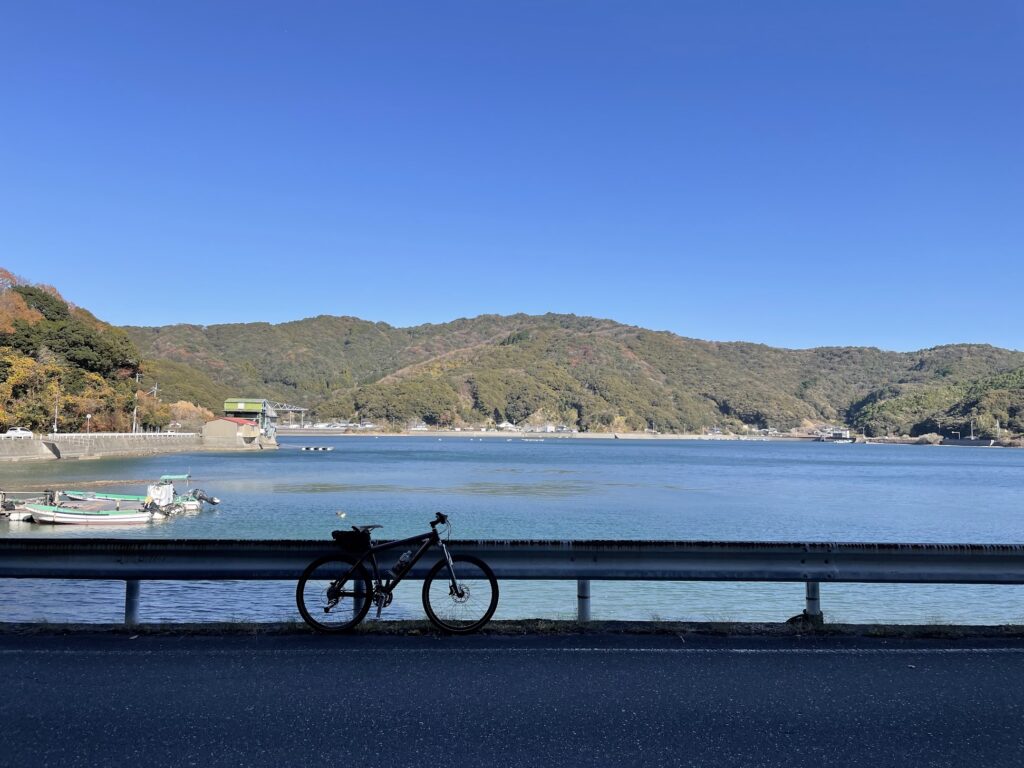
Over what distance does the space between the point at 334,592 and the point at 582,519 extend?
30.1m

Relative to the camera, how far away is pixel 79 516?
98.4 ft

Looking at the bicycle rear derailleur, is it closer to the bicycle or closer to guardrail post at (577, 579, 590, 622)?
the bicycle

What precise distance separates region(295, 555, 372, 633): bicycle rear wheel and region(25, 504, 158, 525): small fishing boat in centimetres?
2667

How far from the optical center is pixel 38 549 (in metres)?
7.32

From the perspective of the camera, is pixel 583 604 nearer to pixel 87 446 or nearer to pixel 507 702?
pixel 507 702

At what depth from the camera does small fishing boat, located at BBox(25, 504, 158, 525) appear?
29.6 meters

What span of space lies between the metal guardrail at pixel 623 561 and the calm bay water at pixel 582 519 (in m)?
4.61

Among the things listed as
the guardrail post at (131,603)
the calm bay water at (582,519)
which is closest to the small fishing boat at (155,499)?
the calm bay water at (582,519)

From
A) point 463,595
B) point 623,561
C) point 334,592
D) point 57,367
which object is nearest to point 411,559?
point 463,595

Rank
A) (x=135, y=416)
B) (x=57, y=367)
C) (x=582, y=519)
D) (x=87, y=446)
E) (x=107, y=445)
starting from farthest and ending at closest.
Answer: (x=135, y=416) < (x=107, y=445) < (x=57, y=367) < (x=87, y=446) < (x=582, y=519)

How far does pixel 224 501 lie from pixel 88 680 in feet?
130

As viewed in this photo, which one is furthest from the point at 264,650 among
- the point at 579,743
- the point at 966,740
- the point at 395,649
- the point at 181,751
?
the point at 966,740

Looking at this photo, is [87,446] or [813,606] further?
[87,446]

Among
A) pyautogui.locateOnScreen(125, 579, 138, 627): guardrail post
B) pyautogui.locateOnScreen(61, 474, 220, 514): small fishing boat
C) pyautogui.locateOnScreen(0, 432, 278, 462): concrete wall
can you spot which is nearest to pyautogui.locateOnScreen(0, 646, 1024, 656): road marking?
pyautogui.locateOnScreen(125, 579, 138, 627): guardrail post
